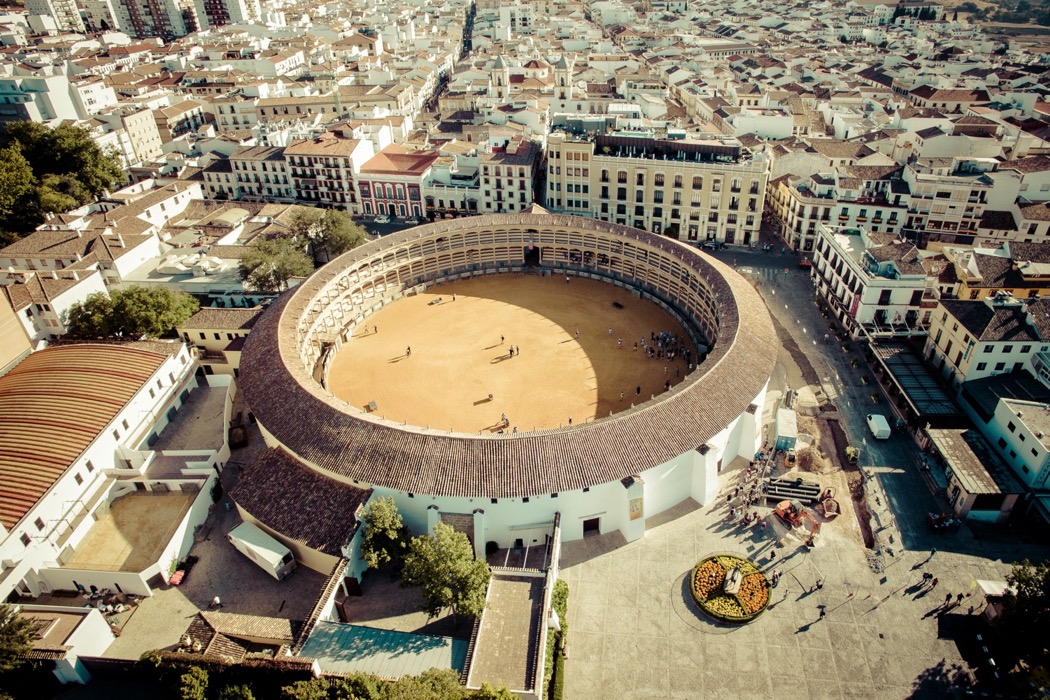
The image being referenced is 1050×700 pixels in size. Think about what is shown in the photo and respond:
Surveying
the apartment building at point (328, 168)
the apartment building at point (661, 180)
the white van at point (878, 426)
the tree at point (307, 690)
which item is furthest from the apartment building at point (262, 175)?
the white van at point (878, 426)

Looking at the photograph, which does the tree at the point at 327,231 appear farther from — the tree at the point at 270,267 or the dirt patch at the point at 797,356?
the dirt patch at the point at 797,356

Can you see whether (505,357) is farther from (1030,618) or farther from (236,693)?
(1030,618)

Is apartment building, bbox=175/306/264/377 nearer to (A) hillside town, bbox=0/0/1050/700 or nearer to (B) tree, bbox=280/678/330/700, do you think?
(A) hillside town, bbox=0/0/1050/700

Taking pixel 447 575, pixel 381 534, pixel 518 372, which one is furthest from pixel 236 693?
pixel 518 372

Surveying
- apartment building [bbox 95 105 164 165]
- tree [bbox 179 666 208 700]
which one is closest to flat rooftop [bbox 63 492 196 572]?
tree [bbox 179 666 208 700]

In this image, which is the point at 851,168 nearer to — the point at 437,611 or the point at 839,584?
the point at 839,584
